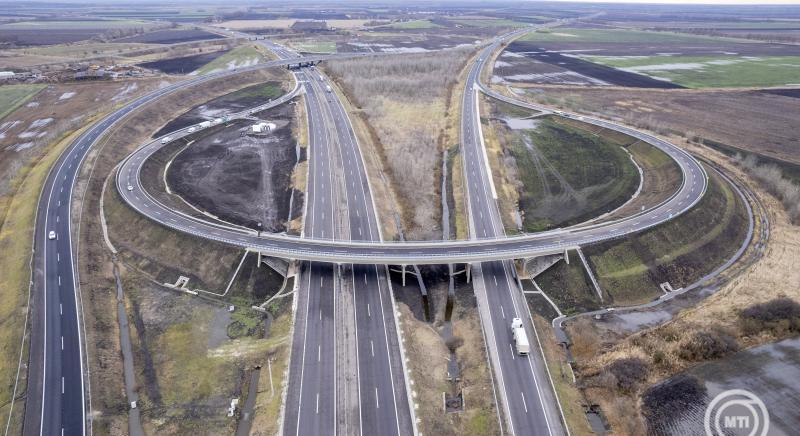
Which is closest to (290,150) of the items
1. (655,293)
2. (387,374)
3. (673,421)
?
(387,374)

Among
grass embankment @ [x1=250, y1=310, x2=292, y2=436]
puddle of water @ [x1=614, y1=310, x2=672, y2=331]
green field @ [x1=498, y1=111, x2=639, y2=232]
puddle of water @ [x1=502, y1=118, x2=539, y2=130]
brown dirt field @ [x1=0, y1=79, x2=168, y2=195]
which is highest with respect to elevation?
brown dirt field @ [x1=0, y1=79, x2=168, y2=195]

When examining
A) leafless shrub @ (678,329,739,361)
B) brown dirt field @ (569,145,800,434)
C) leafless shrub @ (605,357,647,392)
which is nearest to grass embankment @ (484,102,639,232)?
brown dirt field @ (569,145,800,434)

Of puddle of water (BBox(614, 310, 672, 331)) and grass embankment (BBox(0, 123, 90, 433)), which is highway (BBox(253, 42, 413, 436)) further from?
puddle of water (BBox(614, 310, 672, 331))

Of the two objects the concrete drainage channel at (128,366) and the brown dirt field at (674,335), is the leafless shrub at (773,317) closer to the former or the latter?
the brown dirt field at (674,335)

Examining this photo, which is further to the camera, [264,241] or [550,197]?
[550,197]

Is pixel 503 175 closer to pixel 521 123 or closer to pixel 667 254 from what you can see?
pixel 521 123

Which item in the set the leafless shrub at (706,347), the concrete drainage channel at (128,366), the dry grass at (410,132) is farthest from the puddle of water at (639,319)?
the concrete drainage channel at (128,366)

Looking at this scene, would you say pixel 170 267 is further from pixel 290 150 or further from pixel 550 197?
pixel 550 197
